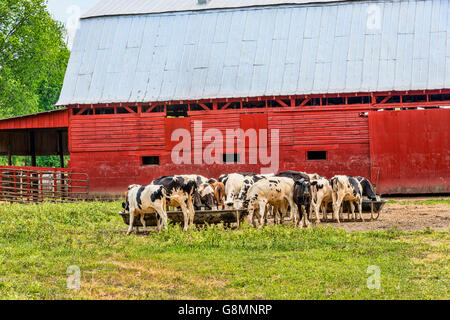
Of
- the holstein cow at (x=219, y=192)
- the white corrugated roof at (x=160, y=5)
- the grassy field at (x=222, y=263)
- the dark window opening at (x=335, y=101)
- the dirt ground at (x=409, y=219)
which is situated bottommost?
the dirt ground at (x=409, y=219)

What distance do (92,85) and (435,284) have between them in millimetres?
22788

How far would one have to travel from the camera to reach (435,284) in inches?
349

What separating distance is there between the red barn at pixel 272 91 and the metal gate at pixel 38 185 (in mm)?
479

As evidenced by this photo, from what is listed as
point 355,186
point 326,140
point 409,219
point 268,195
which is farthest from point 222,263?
point 326,140

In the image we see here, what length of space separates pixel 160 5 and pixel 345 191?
18832 millimetres

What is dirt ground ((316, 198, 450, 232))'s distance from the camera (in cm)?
1566

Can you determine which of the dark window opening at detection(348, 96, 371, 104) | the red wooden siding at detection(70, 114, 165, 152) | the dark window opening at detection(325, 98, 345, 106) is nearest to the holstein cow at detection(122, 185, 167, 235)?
the red wooden siding at detection(70, 114, 165, 152)

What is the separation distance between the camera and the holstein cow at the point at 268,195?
15.7 metres

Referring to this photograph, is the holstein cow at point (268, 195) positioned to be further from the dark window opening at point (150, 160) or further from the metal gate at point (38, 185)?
the dark window opening at point (150, 160)

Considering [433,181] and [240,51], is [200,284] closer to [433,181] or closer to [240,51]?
[433,181]

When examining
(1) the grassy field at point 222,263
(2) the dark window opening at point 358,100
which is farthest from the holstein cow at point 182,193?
(2) the dark window opening at point 358,100

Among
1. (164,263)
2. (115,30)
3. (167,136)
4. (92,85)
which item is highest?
(115,30)

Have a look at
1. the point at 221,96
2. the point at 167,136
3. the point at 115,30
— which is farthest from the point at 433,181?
the point at 115,30

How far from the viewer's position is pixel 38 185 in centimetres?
2753
